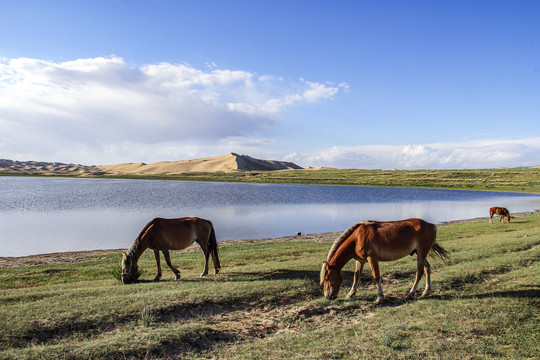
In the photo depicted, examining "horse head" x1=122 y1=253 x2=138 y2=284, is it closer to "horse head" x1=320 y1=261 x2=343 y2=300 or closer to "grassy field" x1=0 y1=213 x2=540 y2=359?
"grassy field" x1=0 y1=213 x2=540 y2=359

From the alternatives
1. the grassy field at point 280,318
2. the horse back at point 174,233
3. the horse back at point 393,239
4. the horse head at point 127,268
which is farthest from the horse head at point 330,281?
the horse head at point 127,268

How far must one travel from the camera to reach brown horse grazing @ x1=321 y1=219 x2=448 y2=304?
26.6 ft

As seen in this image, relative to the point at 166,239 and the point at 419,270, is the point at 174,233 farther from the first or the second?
the point at 419,270

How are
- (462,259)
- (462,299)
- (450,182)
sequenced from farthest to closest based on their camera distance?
(450,182) → (462,259) → (462,299)

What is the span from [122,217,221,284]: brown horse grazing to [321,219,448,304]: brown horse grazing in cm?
516

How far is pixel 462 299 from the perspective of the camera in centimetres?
821

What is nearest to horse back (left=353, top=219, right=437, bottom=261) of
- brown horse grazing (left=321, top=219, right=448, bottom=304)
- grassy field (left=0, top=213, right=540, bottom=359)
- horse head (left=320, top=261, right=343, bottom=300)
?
brown horse grazing (left=321, top=219, right=448, bottom=304)

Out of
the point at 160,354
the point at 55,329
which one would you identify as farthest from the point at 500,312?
the point at 55,329

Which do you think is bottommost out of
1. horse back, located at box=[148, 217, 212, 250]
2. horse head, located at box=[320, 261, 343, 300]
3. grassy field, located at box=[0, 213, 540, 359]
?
grassy field, located at box=[0, 213, 540, 359]

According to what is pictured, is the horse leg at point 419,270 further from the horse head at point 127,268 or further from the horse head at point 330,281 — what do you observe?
the horse head at point 127,268

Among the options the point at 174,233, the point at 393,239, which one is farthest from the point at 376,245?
the point at 174,233

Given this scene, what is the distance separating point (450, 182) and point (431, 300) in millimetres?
106086

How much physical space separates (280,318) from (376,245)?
2832mm

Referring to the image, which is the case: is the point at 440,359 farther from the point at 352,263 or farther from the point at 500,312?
the point at 352,263
